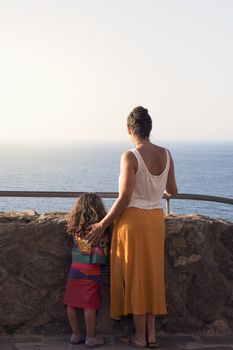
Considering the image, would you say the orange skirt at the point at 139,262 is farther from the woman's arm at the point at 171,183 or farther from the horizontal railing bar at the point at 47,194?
the horizontal railing bar at the point at 47,194

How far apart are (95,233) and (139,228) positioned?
1.09 feet

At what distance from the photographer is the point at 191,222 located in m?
4.96

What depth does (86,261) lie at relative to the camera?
4.51 m

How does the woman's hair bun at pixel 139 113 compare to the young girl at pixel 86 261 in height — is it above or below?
above

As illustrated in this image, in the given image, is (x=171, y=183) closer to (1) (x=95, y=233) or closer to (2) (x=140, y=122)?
(2) (x=140, y=122)

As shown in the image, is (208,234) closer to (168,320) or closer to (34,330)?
(168,320)

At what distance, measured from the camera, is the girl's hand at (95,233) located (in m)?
4.42

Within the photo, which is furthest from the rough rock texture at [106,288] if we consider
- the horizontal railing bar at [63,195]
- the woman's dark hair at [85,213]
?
the woman's dark hair at [85,213]

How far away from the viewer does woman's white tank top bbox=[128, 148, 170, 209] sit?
435 cm

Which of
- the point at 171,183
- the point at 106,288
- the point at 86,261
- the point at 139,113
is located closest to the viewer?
the point at 139,113

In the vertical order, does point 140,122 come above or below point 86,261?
above

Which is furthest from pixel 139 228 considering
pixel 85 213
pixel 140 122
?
pixel 140 122

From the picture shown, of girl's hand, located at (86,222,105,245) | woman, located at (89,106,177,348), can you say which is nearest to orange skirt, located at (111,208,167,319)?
woman, located at (89,106,177,348)

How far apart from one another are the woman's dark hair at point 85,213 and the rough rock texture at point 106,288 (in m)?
0.29
